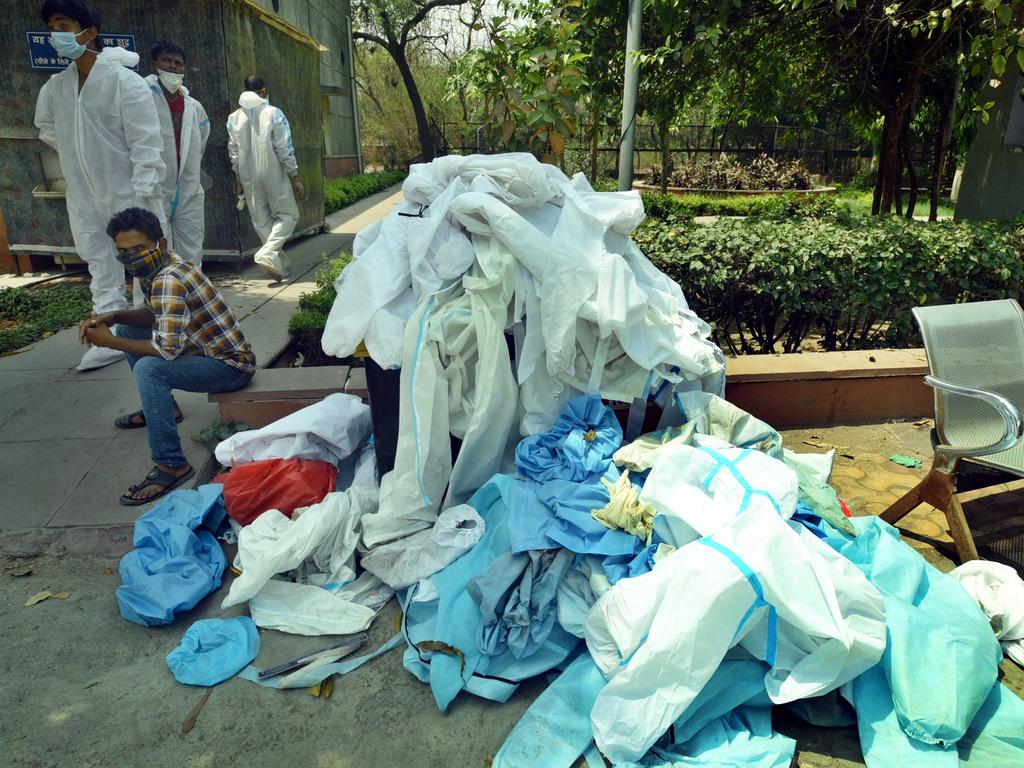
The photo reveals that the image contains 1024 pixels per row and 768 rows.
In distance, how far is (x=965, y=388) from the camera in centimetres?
280

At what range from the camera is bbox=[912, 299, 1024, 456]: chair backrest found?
2947 millimetres

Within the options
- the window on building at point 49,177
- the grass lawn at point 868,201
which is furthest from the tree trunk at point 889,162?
the window on building at point 49,177

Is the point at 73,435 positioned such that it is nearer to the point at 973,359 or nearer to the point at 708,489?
the point at 708,489

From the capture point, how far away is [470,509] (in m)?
2.84

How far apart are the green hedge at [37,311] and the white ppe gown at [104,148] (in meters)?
1.01

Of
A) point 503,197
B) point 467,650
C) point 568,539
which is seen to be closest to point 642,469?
point 568,539

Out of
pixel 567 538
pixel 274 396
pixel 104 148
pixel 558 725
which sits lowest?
pixel 558 725

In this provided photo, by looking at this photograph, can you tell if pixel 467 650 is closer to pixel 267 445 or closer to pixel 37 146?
pixel 267 445

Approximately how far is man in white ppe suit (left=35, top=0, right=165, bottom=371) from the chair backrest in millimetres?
4489

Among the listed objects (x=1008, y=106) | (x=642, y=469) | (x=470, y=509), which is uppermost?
(x=1008, y=106)

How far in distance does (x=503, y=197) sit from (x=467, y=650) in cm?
189

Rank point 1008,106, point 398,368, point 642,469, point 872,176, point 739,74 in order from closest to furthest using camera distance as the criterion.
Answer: point 642,469 → point 398,368 → point 1008,106 → point 739,74 → point 872,176

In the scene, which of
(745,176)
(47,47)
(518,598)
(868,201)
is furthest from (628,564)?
(868,201)

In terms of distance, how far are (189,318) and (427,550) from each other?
1630mm
